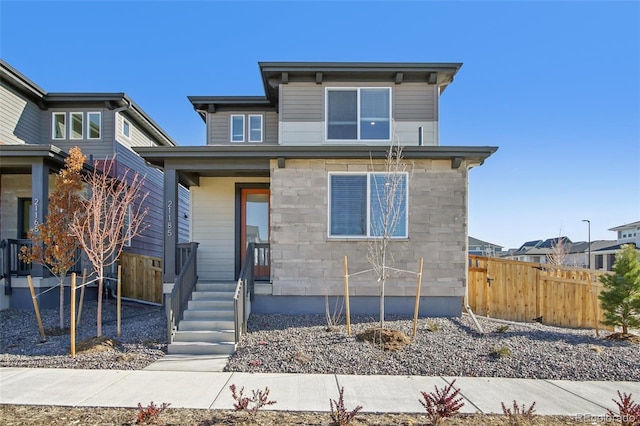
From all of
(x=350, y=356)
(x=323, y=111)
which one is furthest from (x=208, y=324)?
(x=323, y=111)

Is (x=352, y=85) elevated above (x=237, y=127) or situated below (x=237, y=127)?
above

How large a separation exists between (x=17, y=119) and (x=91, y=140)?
2.23 metres

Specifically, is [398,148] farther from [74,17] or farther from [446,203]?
[74,17]

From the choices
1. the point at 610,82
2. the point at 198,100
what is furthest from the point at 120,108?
the point at 610,82

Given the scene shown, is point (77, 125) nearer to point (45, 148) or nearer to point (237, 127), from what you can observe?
point (45, 148)

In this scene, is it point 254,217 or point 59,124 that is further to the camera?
point 59,124

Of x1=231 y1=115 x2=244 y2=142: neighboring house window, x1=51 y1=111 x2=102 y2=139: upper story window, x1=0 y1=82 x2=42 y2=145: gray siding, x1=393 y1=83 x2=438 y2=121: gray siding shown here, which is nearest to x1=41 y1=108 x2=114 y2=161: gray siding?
x1=51 y1=111 x2=102 y2=139: upper story window

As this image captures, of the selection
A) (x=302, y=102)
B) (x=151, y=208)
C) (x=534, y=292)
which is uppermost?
(x=302, y=102)

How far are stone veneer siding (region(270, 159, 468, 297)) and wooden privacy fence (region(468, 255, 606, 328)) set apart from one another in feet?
7.48

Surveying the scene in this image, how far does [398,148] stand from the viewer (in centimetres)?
827

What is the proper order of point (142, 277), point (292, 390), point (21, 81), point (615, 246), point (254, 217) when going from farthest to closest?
1. point (615, 246)
2. point (21, 81)
3. point (142, 277)
4. point (254, 217)
5. point (292, 390)

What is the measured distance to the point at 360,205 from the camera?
29.4ft

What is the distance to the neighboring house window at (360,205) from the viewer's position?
8.88 meters

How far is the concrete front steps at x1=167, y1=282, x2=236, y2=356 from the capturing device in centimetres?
664
